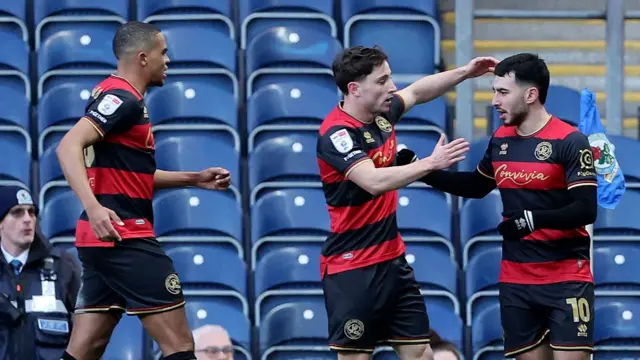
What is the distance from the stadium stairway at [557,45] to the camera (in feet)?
31.6

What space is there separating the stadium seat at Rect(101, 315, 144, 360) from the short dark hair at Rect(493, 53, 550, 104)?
268 centimetres

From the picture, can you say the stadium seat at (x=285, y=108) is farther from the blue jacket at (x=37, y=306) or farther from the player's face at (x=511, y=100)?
the player's face at (x=511, y=100)

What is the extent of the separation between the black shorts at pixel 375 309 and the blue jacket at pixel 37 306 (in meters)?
1.63

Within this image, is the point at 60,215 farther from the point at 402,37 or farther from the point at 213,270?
the point at 402,37

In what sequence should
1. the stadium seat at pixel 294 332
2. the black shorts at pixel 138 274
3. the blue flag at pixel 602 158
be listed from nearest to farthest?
the black shorts at pixel 138 274 < the blue flag at pixel 602 158 < the stadium seat at pixel 294 332

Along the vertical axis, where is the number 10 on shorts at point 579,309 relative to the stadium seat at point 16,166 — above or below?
below

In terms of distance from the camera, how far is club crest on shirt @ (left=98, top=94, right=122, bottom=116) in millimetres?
5742

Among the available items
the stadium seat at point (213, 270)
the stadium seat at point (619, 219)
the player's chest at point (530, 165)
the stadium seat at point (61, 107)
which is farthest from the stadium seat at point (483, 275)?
the stadium seat at point (61, 107)

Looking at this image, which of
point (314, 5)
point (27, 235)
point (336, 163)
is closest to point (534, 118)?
point (336, 163)

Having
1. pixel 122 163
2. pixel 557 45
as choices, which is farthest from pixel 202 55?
pixel 122 163

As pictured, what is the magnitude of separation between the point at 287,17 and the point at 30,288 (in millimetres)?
2850

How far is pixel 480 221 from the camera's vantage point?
8.21 meters

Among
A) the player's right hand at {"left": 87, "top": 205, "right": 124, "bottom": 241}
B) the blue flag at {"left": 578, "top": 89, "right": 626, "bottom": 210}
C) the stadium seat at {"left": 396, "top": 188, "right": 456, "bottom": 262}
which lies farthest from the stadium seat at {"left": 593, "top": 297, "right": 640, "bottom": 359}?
the player's right hand at {"left": 87, "top": 205, "right": 124, "bottom": 241}

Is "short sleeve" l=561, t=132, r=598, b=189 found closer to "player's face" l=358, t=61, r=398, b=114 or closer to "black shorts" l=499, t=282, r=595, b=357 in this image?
"black shorts" l=499, t=282, r=595, b=357
